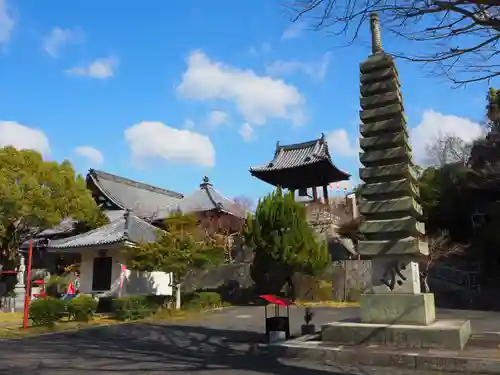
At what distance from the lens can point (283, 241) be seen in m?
24.3

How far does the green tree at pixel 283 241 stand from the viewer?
24359mm

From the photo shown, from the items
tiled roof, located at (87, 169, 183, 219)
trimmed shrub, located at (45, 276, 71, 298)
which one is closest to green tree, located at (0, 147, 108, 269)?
trimmed shrub, located at (45, 276, 71, 298)

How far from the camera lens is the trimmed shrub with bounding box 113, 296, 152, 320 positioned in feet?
63.3

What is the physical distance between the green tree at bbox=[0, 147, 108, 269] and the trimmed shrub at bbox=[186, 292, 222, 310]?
9.68 m

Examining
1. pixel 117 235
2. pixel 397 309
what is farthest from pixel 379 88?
pixel 117 235

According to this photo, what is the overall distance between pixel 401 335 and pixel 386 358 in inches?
38.5

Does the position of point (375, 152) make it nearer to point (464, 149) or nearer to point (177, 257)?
point (177, 257)

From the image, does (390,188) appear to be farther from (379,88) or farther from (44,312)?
(44,312)

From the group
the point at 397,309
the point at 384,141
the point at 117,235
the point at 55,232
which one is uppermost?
the point at 384,141

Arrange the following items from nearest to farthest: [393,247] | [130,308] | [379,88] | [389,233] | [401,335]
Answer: [401,335] → [393,247] → [389,233] → [379,88] → [130,308]

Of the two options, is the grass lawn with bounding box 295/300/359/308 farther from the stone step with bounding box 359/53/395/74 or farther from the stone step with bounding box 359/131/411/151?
the stone step with bounding box 359/53/395/74

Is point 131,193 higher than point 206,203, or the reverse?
point 131,193

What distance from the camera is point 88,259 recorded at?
25906 mm

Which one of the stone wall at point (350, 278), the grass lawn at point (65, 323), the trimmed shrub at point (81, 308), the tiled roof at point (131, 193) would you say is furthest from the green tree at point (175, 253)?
the tiled roof at point (131, 193)
